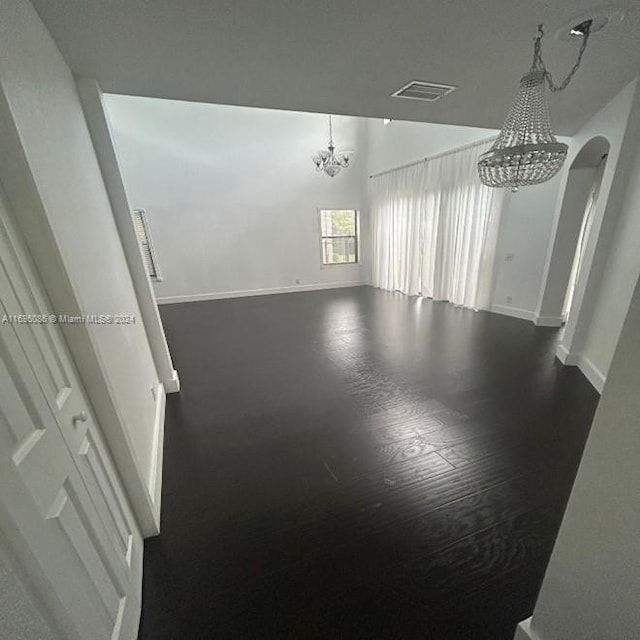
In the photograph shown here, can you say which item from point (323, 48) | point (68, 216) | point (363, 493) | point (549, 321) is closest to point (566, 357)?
point (549, 321)

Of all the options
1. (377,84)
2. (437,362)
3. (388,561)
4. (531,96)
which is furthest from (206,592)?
(377,84)

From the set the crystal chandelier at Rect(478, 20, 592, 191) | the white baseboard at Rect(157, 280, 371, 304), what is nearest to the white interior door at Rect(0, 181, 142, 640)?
the crystal chandelier at Rect(478, 20, 592, 191)

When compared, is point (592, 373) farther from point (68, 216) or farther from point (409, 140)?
point (409, 140)

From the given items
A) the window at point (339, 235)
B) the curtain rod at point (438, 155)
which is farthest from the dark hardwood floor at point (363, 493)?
the window at point (339, 235)

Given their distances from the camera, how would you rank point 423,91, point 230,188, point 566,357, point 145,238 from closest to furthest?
1. point 423,91
2. point 566,357
3. point 145,238
4. point 230,188

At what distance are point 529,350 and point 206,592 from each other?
3.72 metres

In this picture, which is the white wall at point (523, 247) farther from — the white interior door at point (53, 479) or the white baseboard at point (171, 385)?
the white interior door at point (53, 479)

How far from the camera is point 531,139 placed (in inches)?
64.7

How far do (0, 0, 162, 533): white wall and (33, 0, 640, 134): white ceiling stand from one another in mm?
336

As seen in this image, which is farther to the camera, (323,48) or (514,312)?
(514,312)

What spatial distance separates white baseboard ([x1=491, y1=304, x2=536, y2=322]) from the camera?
14.3ft

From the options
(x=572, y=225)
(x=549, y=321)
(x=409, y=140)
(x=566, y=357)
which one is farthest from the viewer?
(x=409, y=140)

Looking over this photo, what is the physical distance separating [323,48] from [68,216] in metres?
1.59

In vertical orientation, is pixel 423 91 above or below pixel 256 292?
above
